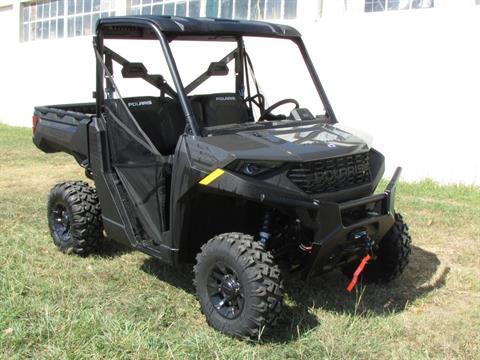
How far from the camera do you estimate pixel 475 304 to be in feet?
14.1

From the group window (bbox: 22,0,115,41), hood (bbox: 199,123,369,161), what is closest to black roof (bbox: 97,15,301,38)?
hood (bbox: 199,123,369,161)

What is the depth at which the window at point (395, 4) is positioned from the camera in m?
8.17

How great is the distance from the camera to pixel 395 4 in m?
8.41

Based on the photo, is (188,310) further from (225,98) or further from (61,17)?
(61,17)

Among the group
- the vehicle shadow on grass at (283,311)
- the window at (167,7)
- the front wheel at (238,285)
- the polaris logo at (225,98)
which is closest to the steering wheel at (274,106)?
the polaris logo at (225,98)

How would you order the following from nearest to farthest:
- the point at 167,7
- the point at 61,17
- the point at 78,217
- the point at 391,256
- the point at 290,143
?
the point at 290,143 < the point at 391,256 < the point at 78,217 < the point at 167,7 < the point at 61,17

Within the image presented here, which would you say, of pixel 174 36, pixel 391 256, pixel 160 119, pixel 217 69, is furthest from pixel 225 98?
pixel 391 256

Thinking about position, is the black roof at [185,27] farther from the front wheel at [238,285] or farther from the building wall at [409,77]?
the building wall at [409,77]

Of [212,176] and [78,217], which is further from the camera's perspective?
[78,217]

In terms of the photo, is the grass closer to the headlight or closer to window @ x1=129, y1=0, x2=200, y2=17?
the headlight

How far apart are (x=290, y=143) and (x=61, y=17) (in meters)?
13.1

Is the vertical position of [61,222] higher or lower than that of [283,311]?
higher

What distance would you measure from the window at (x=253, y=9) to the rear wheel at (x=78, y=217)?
5.66 meters

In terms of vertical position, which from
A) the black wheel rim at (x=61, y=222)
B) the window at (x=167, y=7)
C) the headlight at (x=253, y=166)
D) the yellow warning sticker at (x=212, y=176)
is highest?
the window at (x=167, y=7)
